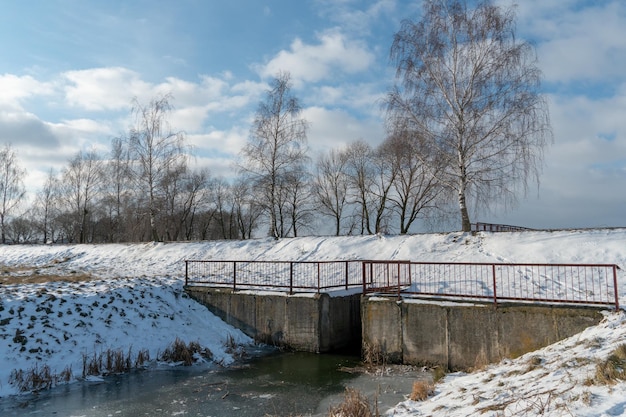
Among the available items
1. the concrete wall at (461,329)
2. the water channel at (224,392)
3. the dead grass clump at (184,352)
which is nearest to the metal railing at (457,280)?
the concrete wall at (461,329)

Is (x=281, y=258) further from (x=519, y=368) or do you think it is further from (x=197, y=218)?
(x=197, y=218)

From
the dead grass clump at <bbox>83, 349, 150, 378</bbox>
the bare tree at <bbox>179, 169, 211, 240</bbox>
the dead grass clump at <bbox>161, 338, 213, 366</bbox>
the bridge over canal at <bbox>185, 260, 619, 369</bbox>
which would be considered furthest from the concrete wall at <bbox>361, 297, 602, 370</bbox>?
the bare tree at <bbox>179, 169, 211, 240</bbox>

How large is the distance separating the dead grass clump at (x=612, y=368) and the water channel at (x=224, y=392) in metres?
3.10

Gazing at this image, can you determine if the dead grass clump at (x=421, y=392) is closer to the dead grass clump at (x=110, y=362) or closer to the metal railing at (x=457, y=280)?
the metal railing at (x=457, y=280)

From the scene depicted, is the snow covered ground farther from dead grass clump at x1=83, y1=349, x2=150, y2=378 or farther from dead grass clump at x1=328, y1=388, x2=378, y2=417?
dead grass clump at x1=328, y1=388, x2=378, y2=417

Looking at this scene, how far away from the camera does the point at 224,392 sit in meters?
8.81

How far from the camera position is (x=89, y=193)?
40781 millimetres

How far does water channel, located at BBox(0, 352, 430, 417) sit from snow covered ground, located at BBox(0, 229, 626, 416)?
0.91 metres

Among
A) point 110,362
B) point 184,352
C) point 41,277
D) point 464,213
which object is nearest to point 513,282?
point 464,213

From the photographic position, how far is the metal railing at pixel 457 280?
1122 centimetres

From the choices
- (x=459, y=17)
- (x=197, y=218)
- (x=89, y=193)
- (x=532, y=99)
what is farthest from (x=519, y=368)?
(x=197, y=218)

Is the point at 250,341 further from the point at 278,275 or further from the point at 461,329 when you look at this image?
the point at 461,329

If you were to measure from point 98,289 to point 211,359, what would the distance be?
4.54m

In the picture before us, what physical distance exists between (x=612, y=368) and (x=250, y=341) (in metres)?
10.2
